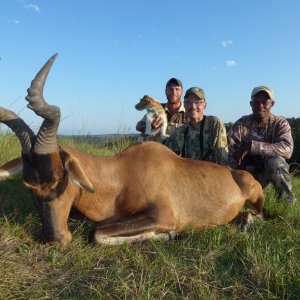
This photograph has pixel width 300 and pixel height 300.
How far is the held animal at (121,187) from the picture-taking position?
416 centimetres

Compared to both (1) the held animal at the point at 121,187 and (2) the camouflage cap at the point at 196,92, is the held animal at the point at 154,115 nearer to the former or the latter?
(2) the camouflage cap at the point at 196,92

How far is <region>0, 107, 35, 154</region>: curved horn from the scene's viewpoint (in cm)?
429

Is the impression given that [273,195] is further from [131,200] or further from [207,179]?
[131,200]

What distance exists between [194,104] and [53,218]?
3.31 meters

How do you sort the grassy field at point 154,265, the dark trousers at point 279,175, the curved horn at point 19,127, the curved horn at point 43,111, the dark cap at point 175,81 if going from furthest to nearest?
the dark cap at point 175,81, the dark trousers at point 279,175, the curved horn at point 19,127, the curved horn at point 43,111, the grassy field at point 154,265

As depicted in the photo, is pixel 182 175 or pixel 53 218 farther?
pixel 182 175

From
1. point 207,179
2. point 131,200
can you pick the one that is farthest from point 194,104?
point 131,200

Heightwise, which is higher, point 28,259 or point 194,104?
point 194,104

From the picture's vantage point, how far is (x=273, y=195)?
657 cm

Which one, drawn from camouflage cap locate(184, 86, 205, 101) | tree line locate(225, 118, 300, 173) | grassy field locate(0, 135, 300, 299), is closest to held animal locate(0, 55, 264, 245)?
grassy field locate(0, 135, 300, 299)

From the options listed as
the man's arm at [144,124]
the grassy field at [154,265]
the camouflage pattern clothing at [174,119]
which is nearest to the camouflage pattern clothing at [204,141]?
the man's arm at [144,124]

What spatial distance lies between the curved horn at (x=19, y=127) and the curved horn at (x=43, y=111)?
17 cm

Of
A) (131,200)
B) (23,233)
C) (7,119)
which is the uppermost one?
(7,119)

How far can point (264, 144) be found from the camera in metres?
6.56
